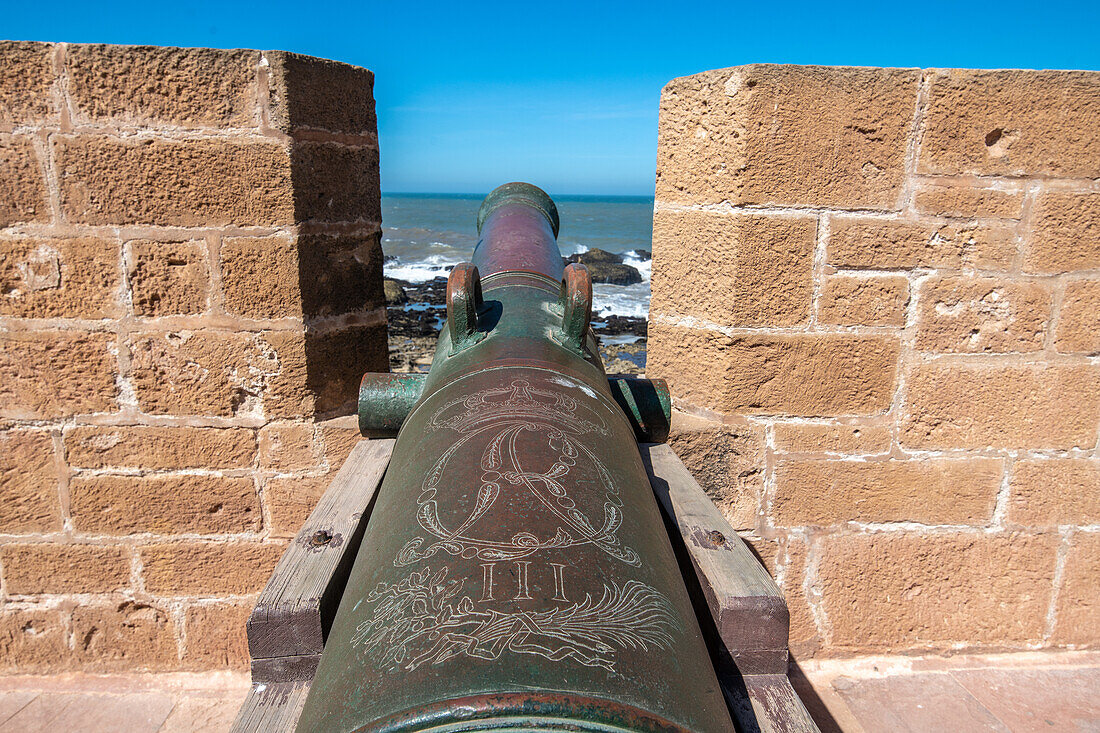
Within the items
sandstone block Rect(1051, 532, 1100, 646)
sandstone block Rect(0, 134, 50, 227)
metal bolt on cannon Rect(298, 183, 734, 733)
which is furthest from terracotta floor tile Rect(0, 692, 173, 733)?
sandstone block Rect(1051, 532, 1100, 646)

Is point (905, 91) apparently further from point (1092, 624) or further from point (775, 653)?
point (1092, 624)

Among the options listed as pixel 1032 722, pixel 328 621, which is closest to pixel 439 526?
pixel 328 621

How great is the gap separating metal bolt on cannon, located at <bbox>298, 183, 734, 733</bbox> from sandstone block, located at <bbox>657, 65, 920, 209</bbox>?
977 mm

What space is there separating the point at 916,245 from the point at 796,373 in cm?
58

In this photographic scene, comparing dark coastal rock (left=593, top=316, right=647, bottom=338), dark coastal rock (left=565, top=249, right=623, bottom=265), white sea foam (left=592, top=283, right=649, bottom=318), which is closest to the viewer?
dark coastal rock (left=593, top=316, right=647, bottom=338)

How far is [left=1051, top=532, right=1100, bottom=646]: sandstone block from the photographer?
2611 millimetres

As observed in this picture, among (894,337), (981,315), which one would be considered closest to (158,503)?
(894,337)

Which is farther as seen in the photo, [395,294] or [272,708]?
[395,294]

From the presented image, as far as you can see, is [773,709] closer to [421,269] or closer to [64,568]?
[64,568]

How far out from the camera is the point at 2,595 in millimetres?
2588

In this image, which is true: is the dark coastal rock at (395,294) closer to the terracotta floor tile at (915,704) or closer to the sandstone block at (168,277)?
the sandstone block at (168,277)

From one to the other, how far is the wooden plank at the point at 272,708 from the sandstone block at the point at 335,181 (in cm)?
154

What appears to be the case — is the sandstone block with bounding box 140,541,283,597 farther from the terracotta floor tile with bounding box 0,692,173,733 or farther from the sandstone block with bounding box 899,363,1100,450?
the sandstone block with bounding box 899,363,1100,450

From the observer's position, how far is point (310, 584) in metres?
1.41
